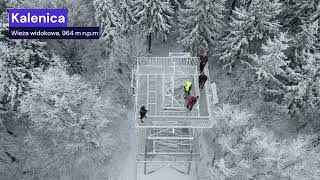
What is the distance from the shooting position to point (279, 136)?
30.9 meters

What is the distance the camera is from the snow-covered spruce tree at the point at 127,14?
3130 centimetres

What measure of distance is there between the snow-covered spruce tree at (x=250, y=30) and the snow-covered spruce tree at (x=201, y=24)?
1.42m

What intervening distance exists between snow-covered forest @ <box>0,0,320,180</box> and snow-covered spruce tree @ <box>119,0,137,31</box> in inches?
5.3

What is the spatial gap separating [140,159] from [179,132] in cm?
446

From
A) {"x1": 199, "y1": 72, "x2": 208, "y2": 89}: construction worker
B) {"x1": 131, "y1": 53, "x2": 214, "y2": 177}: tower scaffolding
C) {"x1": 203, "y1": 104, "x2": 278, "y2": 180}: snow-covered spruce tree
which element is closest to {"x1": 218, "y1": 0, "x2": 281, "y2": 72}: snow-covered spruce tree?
{"x1": 203, "y1": 104, "x2": 278, "y2": 180}: snow-covered spruce tree

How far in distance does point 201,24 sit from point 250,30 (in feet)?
14.6

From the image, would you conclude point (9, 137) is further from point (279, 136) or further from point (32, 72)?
point (279, 136)

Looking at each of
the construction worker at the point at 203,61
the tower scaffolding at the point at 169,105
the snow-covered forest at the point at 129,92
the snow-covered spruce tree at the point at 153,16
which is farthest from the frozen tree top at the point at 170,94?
the snow-covered spruce tree at the point at 153,16

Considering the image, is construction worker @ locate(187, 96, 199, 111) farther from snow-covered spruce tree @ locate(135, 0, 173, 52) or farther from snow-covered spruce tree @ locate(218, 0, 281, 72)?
snow-covered spruce tree @ locate(135, 0, 173, 52)

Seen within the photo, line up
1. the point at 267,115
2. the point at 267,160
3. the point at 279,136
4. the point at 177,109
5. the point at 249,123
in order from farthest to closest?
the point at 279,136
the point at 267,115
the point at 249,123
the point at 267,160
the point at 177,109

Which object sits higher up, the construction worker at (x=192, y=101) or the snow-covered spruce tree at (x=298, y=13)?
the snow-covered spruce tree at (x=298, y=13)

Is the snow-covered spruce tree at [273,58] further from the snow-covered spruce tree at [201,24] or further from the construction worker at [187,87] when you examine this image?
the construction worker at [187,87]

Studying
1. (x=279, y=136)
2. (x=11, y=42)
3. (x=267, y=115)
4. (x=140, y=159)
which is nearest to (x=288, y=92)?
(x=267, y=115)

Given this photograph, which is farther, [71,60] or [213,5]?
[71,60]
